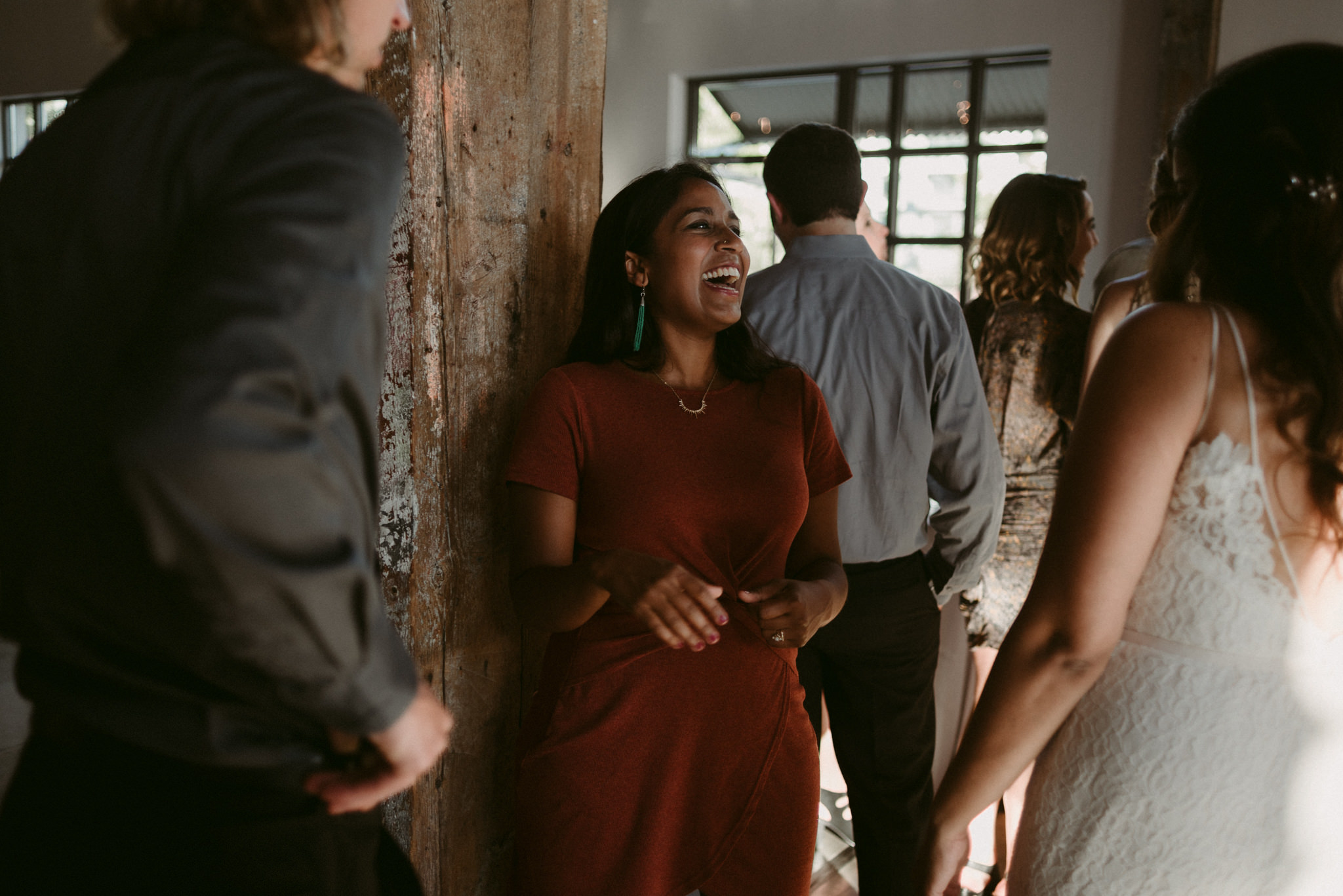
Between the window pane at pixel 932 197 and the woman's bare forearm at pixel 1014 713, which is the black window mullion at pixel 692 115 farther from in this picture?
the woman's bare forearm at pixel 1014 713

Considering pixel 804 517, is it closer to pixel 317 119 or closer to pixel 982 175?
pixel 317 119

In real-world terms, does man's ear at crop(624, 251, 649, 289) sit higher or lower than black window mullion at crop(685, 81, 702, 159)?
lower

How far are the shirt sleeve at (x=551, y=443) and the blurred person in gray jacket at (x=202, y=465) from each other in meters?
0.69

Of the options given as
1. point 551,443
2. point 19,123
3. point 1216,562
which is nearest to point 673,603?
point 551,443

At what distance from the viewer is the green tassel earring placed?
1.68m

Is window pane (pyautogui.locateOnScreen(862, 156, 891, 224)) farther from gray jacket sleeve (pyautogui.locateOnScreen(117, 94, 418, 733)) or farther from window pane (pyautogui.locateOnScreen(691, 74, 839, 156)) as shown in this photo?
gray jacket sleeve (pyautogui.locateOnScreen(117, 94, 418, 733))

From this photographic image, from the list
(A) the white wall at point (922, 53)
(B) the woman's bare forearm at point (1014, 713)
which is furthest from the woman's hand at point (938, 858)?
(A) the white wall at point (922, 53)

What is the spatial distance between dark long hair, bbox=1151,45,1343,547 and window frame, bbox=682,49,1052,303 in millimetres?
6617

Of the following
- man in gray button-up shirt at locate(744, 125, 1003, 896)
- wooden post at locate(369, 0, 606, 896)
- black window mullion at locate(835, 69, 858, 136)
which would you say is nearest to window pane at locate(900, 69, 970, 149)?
black window mullion at locate(835, 69, 858, 136)

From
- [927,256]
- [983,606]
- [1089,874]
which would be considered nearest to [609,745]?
[1089,874]

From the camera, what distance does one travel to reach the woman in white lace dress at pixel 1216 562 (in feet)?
2.98

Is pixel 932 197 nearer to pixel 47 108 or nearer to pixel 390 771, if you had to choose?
pixel 390 771

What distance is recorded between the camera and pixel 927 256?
7.77 m

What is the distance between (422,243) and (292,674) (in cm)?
90
